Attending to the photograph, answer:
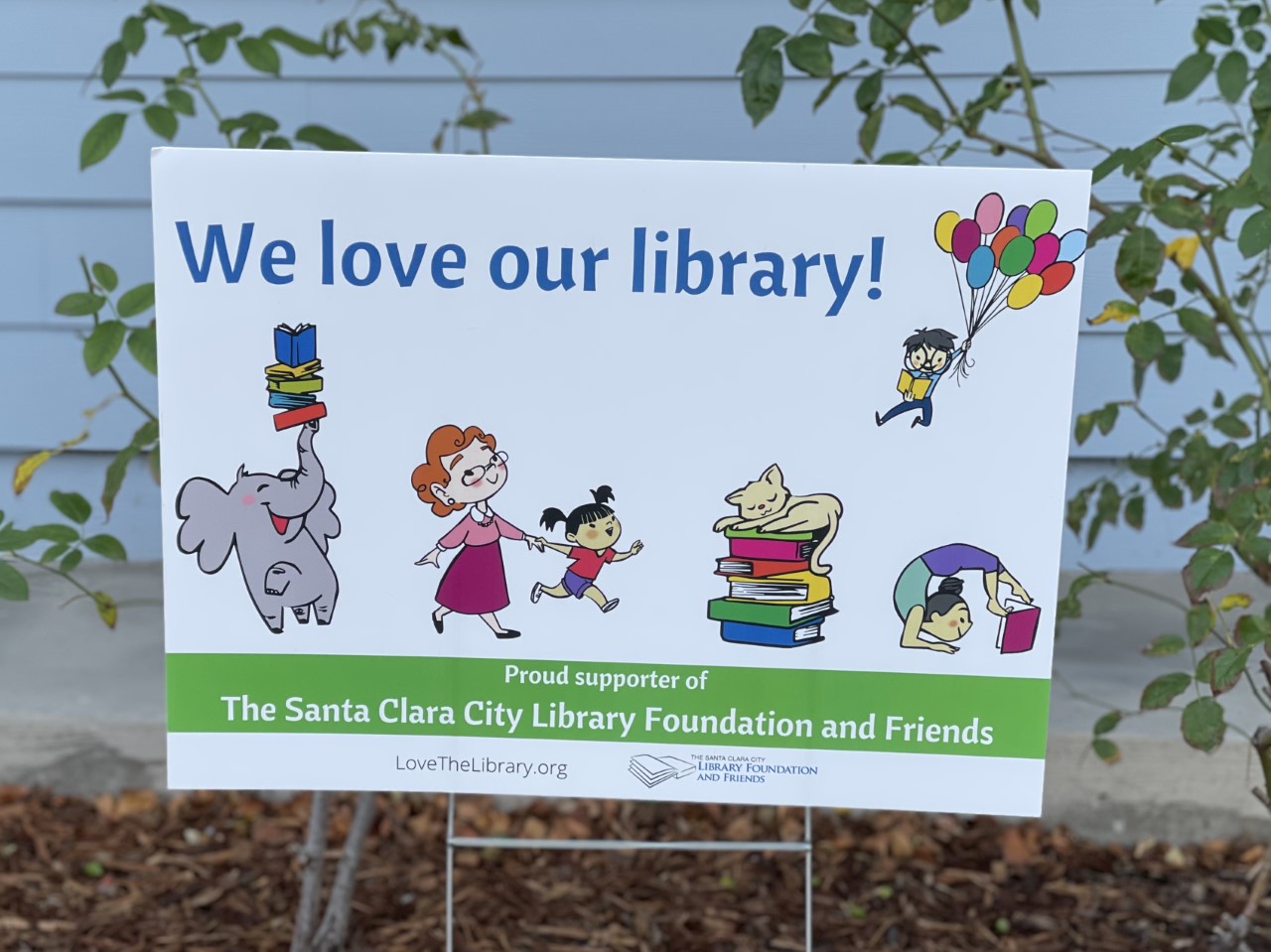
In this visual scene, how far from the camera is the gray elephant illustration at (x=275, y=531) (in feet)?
4.37

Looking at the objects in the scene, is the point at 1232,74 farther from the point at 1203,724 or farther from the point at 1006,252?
the point at 1203,724

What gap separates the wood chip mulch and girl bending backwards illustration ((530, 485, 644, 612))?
912 mm

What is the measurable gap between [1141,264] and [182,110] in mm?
1218

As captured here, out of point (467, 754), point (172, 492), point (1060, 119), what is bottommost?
point (467, 754)

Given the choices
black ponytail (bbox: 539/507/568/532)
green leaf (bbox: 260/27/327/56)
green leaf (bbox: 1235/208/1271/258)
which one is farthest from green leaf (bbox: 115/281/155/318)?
green leaf (bbox: 1235/208/1271/258)

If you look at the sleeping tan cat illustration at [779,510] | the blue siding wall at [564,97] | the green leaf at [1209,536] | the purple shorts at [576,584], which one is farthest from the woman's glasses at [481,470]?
the blue siding wall at [564,97]

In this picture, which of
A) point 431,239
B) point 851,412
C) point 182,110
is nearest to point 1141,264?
point 851,412

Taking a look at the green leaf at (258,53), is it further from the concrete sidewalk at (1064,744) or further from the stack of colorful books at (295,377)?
the concrete sidewalk at (1064,744)

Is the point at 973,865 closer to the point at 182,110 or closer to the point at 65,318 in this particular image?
the point at 182,110

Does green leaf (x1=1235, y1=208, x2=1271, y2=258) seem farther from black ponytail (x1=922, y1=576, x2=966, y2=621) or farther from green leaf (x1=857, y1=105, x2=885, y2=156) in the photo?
green leaf (x1=857, y1=105, x2=885, y2=156)

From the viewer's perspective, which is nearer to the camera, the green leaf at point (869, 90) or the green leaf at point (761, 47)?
the green leaf at point (761, 47)

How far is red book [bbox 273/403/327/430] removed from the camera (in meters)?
1.31

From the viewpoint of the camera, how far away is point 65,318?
9.58 ft

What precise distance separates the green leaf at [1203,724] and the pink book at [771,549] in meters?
0.52
